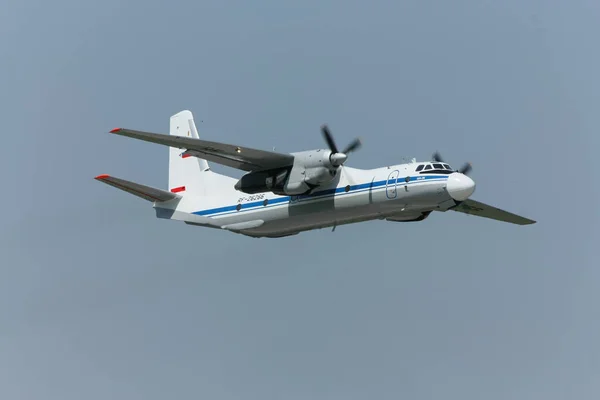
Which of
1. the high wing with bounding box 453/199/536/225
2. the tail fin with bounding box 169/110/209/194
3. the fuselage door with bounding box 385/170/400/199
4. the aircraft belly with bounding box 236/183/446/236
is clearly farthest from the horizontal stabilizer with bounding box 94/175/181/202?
the high wing with bounding box 453/199/536/225

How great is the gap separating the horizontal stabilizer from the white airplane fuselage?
4.52 ft

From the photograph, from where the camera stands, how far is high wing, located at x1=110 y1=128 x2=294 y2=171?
104 ft

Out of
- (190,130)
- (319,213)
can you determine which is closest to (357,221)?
(319,213)

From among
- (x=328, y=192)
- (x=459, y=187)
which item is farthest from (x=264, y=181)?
(x=459, y=187)

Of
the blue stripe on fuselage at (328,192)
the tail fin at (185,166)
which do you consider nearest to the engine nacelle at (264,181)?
the blue stripe on fuselage at (328,192)

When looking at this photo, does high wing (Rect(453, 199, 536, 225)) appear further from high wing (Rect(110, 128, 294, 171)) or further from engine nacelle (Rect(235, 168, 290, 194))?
high wing (Rect(110, 128, 294, 171))

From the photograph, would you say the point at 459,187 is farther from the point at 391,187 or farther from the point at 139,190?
the point at 139,190

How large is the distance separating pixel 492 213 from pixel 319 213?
738 cm

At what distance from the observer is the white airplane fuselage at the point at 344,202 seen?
31.4 metres

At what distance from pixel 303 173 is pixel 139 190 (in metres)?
6.09

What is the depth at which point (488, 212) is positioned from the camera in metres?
36.6

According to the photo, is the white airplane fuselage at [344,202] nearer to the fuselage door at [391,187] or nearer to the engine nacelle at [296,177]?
the fuselage door at [391,187]

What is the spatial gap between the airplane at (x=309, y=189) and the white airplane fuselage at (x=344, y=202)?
1.2 inches

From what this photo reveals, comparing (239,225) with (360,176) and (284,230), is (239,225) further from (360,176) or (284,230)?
(360,176)
